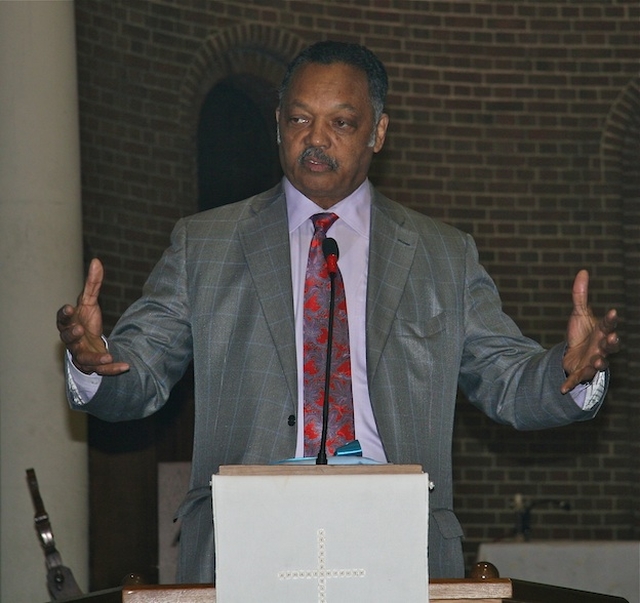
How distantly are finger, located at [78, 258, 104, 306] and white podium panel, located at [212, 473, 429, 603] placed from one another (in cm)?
65

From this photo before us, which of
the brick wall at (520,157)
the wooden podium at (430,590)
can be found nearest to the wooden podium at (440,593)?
the wooden podium at (430,590)

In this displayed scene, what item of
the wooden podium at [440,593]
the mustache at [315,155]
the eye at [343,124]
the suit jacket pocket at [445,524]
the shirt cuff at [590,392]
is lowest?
the wooden podium at [440,593]

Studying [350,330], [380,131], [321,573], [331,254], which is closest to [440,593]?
[321,573]

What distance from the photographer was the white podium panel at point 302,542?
2.12 m

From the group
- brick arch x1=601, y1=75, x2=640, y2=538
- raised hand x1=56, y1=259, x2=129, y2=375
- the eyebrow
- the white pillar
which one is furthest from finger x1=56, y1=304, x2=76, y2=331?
brick arch x1=601, y1=75, x2=640, y2=538

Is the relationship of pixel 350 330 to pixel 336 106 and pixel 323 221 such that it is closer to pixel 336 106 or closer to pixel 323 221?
pixel 323 221

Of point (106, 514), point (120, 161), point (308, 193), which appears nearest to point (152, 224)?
point (120, 161)

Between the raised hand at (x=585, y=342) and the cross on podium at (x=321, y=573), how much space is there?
2.40ft

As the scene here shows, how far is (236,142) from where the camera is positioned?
757 centimetres

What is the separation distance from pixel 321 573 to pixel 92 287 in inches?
33.5

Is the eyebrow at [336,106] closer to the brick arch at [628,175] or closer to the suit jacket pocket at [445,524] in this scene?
the suit jacket pocket at [445,524]

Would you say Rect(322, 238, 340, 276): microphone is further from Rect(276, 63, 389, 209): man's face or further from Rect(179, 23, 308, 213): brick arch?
Rect(179, 23, 308, 213): brick arch

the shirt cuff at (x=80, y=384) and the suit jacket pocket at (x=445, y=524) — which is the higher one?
the shirt cuff at (x=80, y=384)

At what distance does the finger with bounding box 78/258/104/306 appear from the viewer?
2.62m
